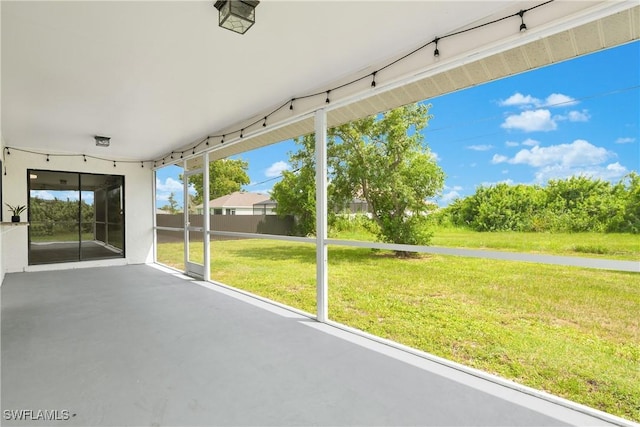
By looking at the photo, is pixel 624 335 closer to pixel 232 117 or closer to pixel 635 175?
pixel 635 175

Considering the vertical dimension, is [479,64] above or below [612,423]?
above

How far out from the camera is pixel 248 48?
257cm

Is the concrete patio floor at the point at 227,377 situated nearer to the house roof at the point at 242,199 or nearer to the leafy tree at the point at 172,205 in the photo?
the house roof at the point at 242,199

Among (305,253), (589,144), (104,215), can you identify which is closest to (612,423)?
(589,144)

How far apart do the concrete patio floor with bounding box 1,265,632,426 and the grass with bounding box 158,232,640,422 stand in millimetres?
1877

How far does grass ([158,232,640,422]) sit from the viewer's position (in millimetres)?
3611

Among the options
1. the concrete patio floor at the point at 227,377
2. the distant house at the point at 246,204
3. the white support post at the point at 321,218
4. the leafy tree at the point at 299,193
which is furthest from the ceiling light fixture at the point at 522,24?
the distant house at the point at 246,204

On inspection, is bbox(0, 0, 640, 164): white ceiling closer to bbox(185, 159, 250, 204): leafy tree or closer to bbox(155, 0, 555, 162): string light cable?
bbox(155, 0, 555, 162): string light cable

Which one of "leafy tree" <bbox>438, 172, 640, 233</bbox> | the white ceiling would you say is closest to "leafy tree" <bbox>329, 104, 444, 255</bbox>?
"leafy tree" <bbox>438, 172, 640, 233</bbox>

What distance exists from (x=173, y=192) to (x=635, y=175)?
10449 mm

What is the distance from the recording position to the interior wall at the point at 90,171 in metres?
6.25

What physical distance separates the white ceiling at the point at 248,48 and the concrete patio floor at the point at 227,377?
2.23 meters

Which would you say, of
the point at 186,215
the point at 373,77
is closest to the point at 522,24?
the point at 373,77

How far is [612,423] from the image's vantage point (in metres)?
1.78
